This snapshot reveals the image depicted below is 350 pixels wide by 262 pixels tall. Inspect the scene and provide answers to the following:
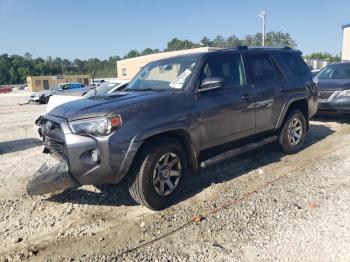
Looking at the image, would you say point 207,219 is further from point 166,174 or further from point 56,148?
point 56,148

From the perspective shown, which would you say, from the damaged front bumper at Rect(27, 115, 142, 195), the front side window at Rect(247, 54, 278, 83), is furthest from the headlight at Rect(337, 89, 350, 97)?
the damaged front bumper at Rect(27, 115, 142, 195)

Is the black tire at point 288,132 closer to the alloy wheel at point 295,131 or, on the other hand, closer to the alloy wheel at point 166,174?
the alloy wheel at point 295,131

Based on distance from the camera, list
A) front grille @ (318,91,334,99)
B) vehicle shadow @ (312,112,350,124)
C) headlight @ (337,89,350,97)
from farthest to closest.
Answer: vehicle shadow @ (312,112,350,124)
front grille @ (318,91,334,99)
headlight @ (337,89,350,97)

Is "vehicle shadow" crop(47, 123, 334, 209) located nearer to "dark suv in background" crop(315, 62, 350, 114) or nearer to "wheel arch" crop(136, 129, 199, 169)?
"wheel arch" crop(136, 129, 199, 169)

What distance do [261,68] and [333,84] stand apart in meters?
4.33

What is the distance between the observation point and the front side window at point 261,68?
5.35m

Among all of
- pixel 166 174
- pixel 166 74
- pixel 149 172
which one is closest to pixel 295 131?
pixel 166 74

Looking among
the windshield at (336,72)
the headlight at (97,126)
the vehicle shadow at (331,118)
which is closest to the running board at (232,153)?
the headlight at (97,126)

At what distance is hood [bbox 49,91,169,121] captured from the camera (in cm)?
374

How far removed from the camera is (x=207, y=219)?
384 centimetres

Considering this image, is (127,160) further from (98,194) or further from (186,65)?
(186,65)

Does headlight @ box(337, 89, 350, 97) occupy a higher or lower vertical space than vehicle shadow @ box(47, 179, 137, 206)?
higher

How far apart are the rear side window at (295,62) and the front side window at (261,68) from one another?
0.54 metres

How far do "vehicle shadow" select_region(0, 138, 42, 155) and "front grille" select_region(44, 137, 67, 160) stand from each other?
4120 millimetres
